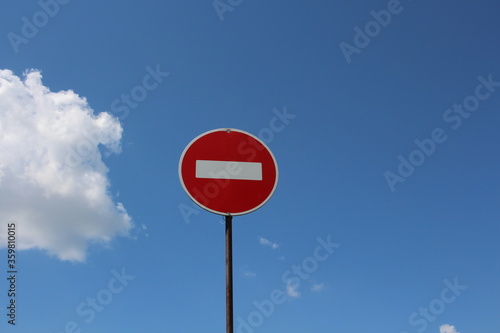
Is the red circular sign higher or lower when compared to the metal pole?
higher

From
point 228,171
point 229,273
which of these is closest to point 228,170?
point 228,171

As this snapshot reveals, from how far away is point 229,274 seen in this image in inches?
138

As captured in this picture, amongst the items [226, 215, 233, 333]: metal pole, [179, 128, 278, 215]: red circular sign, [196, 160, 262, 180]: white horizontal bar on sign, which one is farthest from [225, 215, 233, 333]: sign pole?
[196, 160, 262, 180]: white horizontal bar on sign

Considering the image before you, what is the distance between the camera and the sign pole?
338 centimetres

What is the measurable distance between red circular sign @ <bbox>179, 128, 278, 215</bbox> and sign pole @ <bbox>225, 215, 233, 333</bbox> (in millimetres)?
123

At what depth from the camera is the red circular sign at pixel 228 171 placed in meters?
3.77

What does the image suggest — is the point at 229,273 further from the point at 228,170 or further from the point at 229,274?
the point at 228,170

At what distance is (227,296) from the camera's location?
11.3 ft

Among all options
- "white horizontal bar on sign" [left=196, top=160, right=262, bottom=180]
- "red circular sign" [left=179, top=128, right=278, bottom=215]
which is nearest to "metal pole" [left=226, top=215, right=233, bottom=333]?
"red circular sign" [left=179, top=128, right=278, bottom=215]

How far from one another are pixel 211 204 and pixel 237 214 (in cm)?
24

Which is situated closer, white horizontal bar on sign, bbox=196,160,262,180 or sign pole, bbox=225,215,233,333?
sign pole, bbox=225,215,233,333

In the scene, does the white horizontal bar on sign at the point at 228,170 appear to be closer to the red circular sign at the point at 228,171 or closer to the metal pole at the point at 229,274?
the red circular sign at the point at 228,171

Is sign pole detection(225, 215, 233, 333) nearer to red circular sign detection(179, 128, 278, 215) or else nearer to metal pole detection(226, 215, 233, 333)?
metal pole detection(226, 215, 233, 333)

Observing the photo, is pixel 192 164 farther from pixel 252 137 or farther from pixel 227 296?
pixel 227 296
